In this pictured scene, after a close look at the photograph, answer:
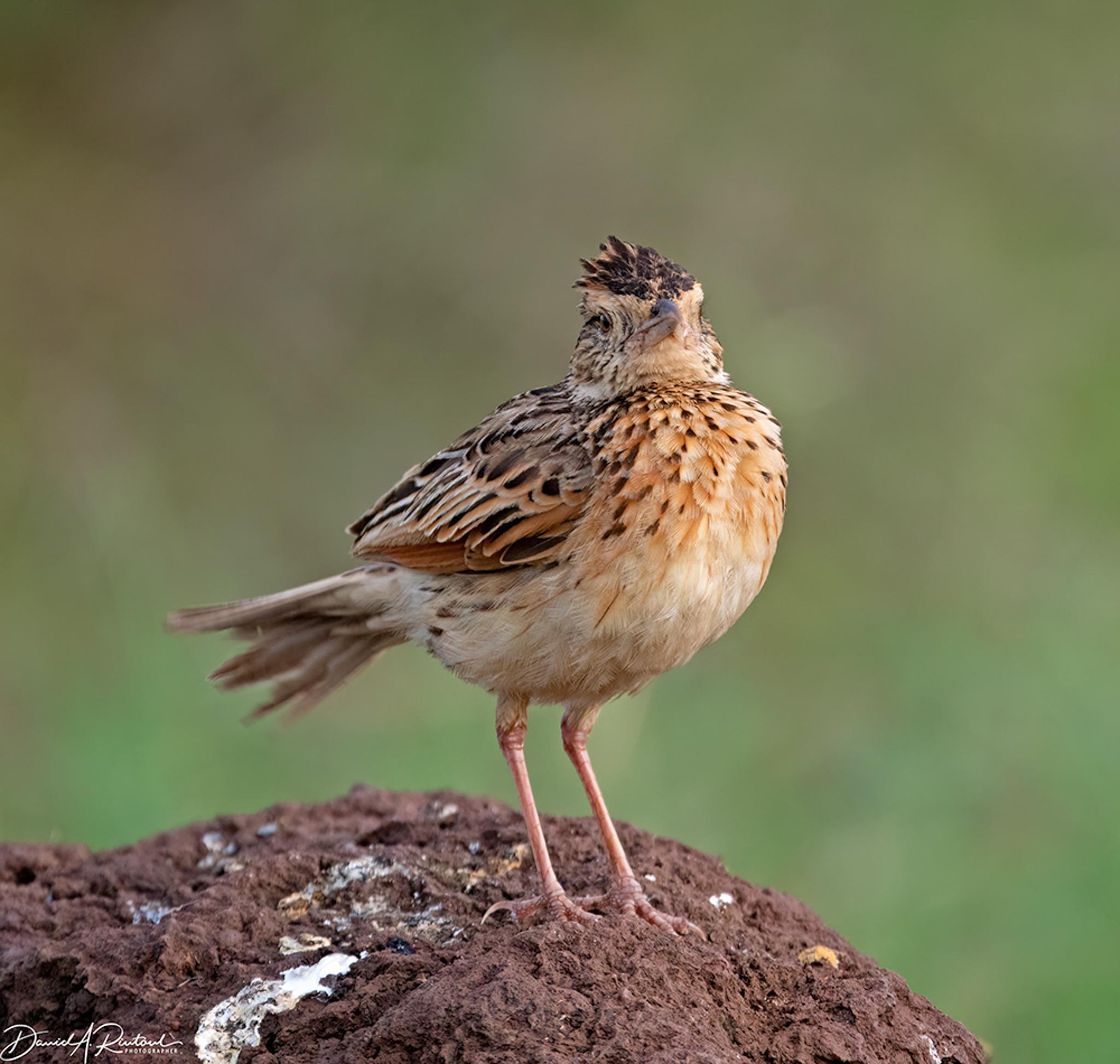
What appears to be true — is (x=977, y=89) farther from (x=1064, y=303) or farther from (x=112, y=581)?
(x=112, y=581)

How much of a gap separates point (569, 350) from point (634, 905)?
653 cm

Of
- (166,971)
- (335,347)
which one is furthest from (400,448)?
(166,971)

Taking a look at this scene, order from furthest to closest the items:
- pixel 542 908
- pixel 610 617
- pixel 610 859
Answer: pixel 610 859 → pixel 610 617 → pixel 542 908

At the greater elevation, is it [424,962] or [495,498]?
[495,498]

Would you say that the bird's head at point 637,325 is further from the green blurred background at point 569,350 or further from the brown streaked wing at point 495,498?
the green blurred background at point 569,350

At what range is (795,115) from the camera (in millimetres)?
11727

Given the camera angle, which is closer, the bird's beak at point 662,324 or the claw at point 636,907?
the claw at point 636,907

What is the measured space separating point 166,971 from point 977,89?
1000 cm

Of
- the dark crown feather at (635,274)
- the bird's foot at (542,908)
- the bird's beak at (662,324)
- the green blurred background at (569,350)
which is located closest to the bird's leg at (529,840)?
the bird's foot at (542,908)

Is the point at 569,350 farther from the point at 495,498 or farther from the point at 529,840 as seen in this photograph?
the point at 529,840

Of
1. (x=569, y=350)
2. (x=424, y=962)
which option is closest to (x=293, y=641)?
A: (x=424, y=962)

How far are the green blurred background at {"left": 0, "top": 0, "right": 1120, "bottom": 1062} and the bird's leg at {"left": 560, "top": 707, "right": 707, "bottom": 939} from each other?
2.24 meters

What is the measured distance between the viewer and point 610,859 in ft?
14.7

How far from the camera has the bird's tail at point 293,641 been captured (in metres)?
5.35
